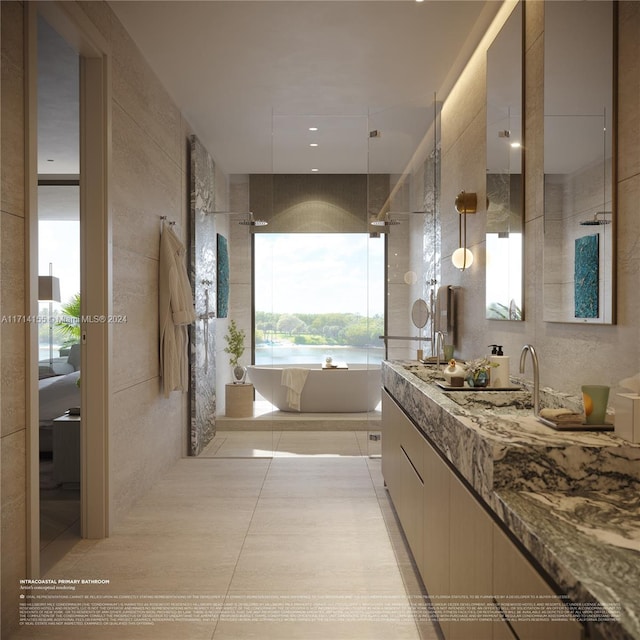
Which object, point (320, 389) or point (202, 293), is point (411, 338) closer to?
point (320, 389)

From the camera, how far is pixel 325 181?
193 inches

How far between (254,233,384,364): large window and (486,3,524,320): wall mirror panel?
5.54 feet

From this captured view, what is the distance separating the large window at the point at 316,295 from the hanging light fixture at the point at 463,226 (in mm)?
1077

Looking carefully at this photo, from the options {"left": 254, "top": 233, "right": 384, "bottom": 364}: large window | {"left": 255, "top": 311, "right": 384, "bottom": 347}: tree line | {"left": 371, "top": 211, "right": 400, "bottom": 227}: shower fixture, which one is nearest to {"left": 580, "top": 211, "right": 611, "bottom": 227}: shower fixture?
{"left": 371, "top": 211, "right": 400, "bottom": 227}: shower fixture

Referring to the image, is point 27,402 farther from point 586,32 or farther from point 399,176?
point 399,176

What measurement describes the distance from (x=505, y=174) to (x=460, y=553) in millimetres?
1954

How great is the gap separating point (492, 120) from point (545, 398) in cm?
166

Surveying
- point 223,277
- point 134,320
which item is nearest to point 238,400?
point 223,277

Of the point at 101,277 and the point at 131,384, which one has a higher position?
the point at 101,277

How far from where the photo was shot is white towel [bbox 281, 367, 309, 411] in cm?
532

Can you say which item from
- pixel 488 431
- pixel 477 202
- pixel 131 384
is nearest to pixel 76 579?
pixel 131 384

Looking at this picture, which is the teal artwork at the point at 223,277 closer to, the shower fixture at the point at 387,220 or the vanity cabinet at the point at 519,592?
the shower fixture at the point at 387,220

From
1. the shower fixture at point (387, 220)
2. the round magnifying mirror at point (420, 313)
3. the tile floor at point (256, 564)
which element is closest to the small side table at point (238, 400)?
the tile floor at point (256, 564)

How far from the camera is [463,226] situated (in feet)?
12.3
